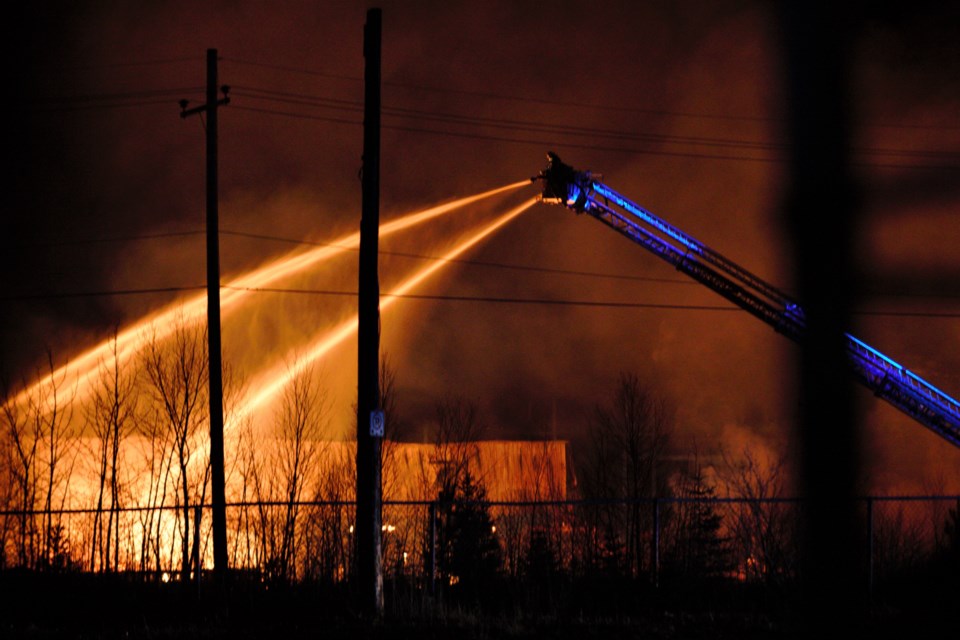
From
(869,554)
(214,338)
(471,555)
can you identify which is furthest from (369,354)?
(869,554)

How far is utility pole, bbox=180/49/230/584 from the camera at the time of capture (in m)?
16.8

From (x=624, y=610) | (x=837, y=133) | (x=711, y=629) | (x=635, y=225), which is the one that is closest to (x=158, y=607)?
(x=624, y=610)

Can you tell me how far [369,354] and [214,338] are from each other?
5.95 m

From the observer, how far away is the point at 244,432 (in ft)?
70.7

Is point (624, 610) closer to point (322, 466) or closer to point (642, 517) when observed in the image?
point (322, 466)

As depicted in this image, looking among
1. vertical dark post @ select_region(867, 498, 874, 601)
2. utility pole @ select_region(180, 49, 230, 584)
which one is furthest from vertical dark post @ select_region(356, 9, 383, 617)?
vertical dark post @ select_region(867, 498, 874, 601)

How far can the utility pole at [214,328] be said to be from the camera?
16.8 m

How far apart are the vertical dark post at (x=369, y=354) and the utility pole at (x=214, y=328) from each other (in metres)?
4.46

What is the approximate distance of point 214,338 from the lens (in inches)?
700

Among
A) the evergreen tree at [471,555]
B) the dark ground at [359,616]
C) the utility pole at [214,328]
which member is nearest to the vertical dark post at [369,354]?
the dark ground at [359,616]

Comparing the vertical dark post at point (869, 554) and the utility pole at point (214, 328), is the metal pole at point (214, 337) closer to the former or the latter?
the utility pole at point (214, 328)

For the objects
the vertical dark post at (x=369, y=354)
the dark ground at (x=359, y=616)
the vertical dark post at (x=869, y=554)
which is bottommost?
the dark ground at (x=359, y=616)

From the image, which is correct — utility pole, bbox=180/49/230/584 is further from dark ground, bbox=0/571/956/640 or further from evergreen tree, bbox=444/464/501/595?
evergreen tree, bbox=444/464/501/595

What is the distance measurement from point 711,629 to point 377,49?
28.6ft
